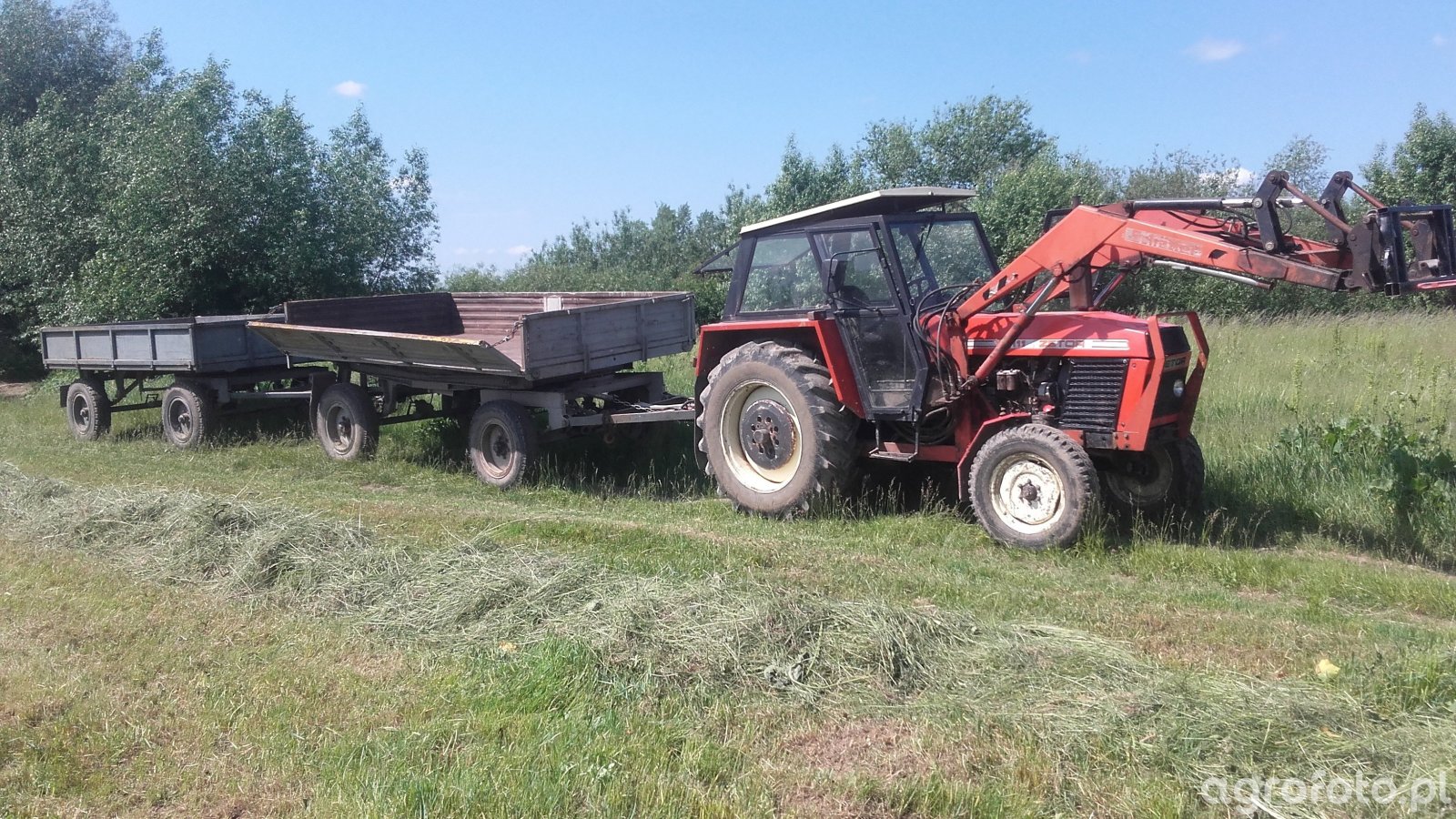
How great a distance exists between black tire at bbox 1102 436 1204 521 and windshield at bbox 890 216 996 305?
1.67 m

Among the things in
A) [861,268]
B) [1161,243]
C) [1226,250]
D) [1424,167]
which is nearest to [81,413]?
[861,268]

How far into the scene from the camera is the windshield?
7.83 metres

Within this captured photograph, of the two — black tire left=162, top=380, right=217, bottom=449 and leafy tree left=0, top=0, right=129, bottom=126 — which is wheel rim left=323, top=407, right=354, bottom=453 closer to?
black tire left=162, top=380, right=217, bottom=449

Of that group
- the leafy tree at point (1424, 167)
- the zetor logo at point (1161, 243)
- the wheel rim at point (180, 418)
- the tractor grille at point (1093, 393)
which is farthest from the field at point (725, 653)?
the leafy tree at point (1424, 167)

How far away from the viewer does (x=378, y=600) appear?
5828 mm

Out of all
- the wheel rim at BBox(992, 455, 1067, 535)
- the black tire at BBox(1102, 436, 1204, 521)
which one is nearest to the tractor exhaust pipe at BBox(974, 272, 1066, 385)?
the wheel rim at BBox(992, 455, 1067, 535)

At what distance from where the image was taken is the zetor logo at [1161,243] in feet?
20.9

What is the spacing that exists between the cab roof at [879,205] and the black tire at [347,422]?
15.7 ft

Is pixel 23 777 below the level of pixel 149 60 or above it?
below

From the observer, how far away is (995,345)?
7328 mm

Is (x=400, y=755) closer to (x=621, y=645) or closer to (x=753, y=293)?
(x=621, y=645)

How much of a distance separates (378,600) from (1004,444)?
3.83 meters

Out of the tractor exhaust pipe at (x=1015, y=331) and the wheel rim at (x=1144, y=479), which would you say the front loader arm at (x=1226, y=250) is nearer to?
the tractor exhaust pipe at (x=1015, y=331)

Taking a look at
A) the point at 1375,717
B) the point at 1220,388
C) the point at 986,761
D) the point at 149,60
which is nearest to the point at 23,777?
the point at 986,761
